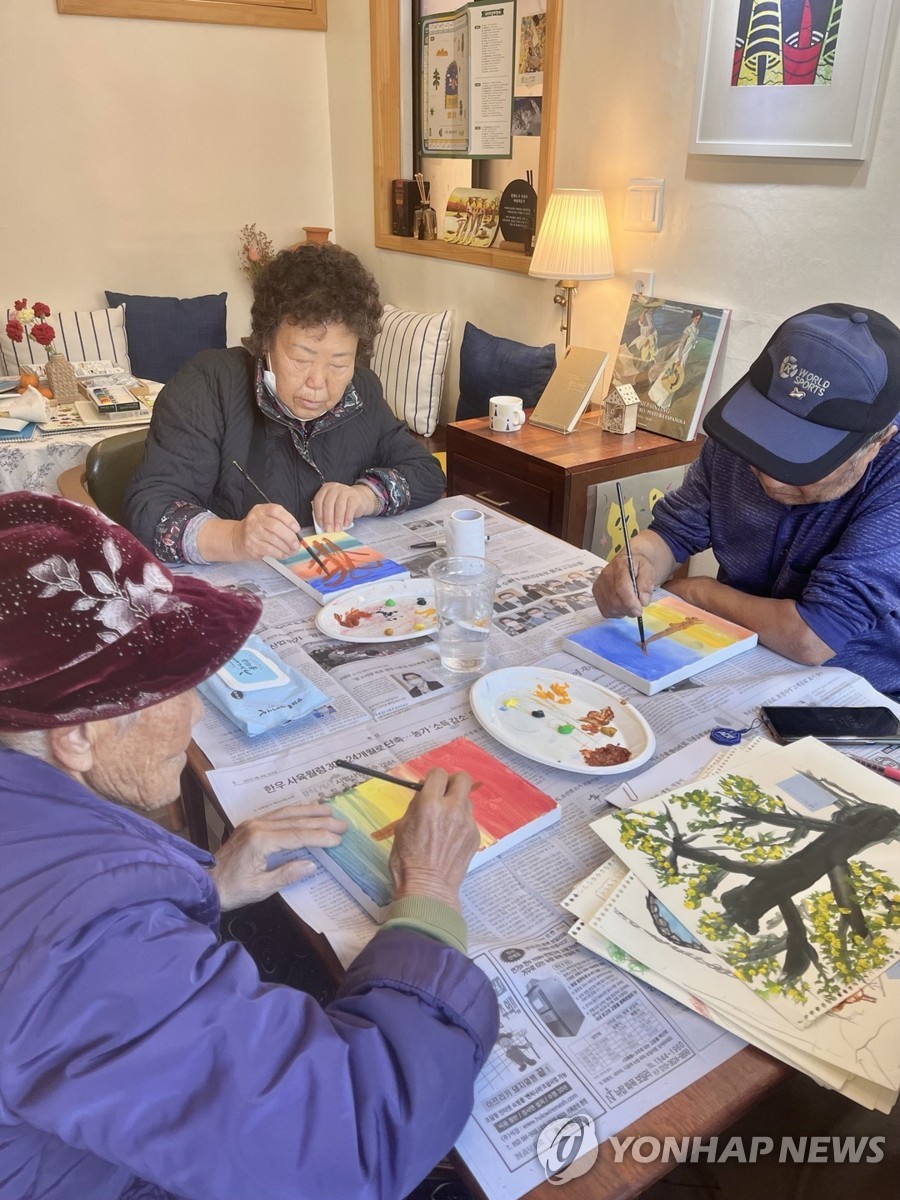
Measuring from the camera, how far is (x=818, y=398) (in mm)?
1293

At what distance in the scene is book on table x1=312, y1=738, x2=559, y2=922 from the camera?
902mm

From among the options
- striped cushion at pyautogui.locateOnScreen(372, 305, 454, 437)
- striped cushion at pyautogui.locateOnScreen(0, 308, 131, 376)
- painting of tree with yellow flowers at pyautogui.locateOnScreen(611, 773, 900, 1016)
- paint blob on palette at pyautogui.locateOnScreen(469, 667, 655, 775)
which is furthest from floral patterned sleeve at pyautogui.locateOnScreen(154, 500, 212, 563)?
striped cushion at pyautogui.locateOnScreen(0, 308, 131, 376)

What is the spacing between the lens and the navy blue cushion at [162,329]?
407 centimetres

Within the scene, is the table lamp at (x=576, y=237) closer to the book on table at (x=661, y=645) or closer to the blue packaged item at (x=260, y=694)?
the book on table at (x=661, y=645)

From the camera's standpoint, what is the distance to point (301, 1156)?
59 cm

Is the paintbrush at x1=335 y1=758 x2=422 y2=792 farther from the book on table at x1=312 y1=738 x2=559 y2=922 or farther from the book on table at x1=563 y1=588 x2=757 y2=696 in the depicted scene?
the book on table at x1=563 y1=588 x2=757 y2=696

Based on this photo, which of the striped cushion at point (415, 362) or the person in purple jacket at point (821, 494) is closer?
the person in purple jacket at point (821, 494)

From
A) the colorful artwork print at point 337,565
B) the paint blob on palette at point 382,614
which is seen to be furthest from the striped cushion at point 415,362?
the paint blob on palette at point 382,614

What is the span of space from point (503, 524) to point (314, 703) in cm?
77

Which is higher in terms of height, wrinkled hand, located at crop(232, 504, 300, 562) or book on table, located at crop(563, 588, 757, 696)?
wrinkled hand, located at crop(232, 504, 300, 562)

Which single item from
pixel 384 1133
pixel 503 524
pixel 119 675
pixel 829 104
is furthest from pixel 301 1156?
pixel 829 104

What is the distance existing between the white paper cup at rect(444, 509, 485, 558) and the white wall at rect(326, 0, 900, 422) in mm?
1292

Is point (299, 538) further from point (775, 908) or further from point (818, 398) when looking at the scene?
point (775, 908)

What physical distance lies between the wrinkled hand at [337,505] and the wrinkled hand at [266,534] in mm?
180
